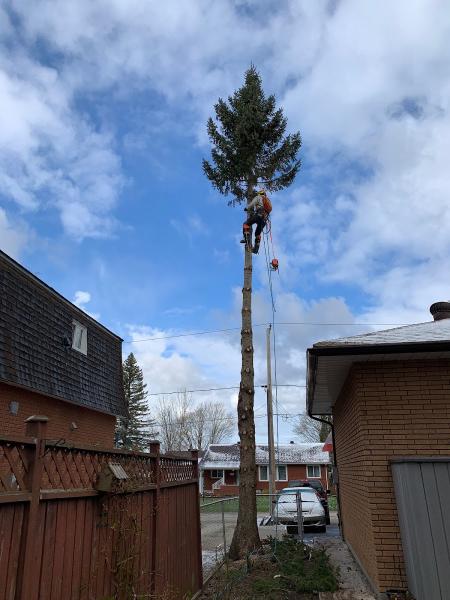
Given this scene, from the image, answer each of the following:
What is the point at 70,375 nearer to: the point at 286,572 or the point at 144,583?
the point at 286,572

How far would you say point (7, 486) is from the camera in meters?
2.85

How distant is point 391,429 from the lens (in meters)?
6.01

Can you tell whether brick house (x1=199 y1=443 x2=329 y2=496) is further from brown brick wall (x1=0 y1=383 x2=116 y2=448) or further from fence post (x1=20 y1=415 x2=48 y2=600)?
fence post (x1=20 y1=415 x2=48 y2=600)

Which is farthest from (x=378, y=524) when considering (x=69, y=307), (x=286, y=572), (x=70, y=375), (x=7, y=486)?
(x=69, y=307)

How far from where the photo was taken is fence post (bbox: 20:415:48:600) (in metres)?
2.85

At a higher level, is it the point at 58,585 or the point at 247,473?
the point at 247,473

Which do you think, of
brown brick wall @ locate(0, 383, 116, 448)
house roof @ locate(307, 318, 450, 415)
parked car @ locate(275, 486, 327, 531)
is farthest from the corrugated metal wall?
parked car @ locate(275, 486, 327, 531)

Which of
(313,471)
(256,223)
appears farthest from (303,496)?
(313,471)

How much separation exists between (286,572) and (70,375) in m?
8.28

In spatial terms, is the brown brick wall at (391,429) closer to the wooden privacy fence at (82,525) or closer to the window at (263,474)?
the wooden privacy fence at (82,525)

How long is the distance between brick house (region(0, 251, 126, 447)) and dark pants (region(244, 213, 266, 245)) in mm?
5827

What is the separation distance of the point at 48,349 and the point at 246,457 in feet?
19.6

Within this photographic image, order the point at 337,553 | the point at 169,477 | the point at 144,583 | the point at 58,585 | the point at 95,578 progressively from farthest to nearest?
the point at 337,553
the point at 169,477
the point at 144,583
the point at 95,578
the point at 58,585

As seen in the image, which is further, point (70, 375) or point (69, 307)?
point (69, 307)
